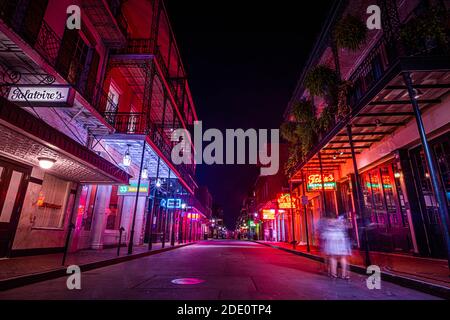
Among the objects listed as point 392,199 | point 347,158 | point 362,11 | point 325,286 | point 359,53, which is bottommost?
point 325,286

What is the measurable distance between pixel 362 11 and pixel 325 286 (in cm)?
1201

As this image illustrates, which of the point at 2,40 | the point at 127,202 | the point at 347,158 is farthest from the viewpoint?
the point at 127,202

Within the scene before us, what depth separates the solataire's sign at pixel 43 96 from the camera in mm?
6496

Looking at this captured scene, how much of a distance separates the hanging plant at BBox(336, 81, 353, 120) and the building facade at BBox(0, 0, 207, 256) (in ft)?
29.5

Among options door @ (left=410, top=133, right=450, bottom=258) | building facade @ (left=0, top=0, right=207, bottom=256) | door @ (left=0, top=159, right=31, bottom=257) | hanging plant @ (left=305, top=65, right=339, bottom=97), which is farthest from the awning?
door @ (left=410, top=133, right=450, bottom=258)

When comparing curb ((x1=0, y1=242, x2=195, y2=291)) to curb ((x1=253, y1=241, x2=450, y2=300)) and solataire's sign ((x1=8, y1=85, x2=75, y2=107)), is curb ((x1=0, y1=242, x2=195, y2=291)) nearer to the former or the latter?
solataire's sign ((x1=8, y1=85, x2=75, y2=107))

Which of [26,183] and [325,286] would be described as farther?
[26,183]

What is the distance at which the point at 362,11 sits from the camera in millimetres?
10562

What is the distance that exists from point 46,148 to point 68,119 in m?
3.37

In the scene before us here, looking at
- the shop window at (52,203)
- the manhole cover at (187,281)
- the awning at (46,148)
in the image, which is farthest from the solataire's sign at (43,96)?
the manhole cover at (187,281)

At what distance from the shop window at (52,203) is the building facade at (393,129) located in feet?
35.5

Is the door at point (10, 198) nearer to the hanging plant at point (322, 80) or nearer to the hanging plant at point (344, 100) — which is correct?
the hanging plant at point (344, 100)
